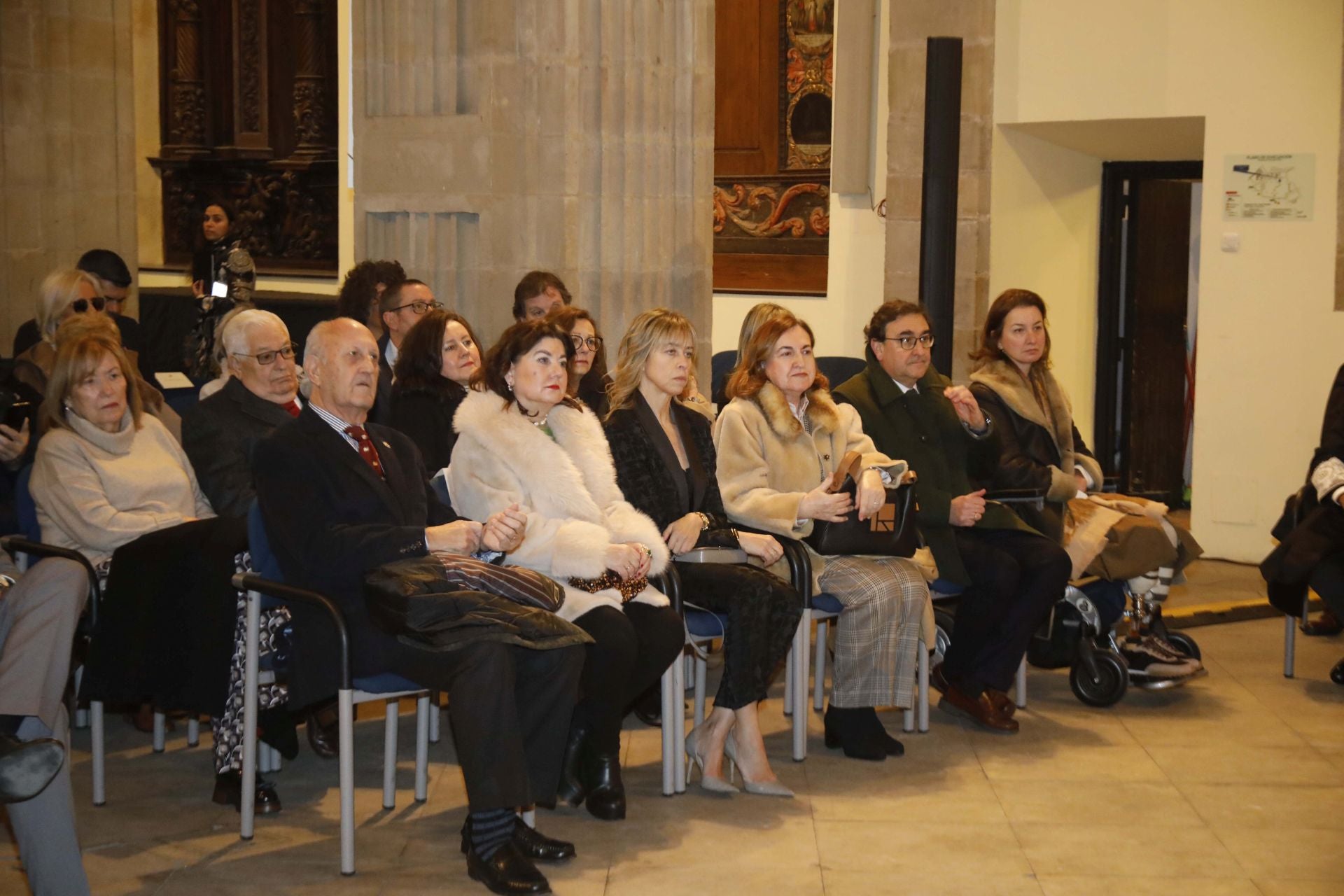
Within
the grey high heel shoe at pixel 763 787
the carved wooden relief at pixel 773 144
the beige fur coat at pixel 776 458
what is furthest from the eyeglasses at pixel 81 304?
the carved wooden relief at pixel 773 144

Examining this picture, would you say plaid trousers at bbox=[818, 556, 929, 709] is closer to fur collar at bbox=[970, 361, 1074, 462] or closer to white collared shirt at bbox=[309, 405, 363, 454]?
fur collar at bbox=[970, 361, 1074, 462]

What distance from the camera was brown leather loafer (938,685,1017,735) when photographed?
5.28 meters

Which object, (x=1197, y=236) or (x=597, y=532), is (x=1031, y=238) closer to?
(x=1197, y=236)

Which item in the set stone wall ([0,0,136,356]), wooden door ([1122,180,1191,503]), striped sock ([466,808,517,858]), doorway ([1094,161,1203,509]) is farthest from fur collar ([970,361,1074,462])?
stone wall ([0,0,136,356])

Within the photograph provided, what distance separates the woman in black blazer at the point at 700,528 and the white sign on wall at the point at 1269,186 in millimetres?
4012

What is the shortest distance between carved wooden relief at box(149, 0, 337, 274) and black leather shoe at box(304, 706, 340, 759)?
725cm

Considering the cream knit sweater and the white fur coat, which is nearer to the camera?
the white fur coat

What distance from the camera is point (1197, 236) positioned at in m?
9.41

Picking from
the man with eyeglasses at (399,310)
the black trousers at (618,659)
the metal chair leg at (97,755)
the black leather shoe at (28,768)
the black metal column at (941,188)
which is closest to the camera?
the black leather shoe at (28,768)

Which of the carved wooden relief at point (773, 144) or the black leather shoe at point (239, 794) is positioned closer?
the black leather shoe at point (239, 794)

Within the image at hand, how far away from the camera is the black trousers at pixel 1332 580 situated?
5.75m

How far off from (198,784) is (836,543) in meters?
1.99

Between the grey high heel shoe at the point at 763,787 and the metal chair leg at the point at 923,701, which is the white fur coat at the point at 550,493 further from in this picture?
the metal chair leg at the point at 923,701

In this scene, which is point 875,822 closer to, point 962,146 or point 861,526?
point 861,526
